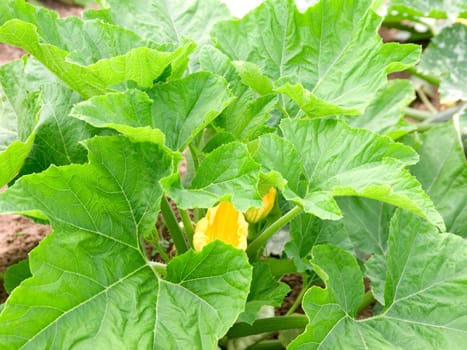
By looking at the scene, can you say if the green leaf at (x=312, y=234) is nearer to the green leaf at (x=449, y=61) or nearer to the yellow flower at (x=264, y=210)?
the yellow flower at (x=264, y=210)

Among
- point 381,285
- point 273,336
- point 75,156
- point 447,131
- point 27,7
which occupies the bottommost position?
point 273,336

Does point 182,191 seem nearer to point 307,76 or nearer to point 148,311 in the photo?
point 148,311

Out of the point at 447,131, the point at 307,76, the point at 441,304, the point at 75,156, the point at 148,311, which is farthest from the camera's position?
the point at 447,131

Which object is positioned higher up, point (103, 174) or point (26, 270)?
point (103, 174)

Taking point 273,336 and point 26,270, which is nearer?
point 26,270

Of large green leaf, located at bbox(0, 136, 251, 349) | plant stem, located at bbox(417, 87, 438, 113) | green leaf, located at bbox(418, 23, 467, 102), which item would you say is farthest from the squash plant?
plant stem, located at bbox(417, 87, 438, 113)

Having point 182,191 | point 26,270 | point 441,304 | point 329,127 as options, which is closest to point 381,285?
point 441,304

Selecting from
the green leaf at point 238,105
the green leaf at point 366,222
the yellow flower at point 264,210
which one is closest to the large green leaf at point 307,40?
the green leaf at point 238,105
